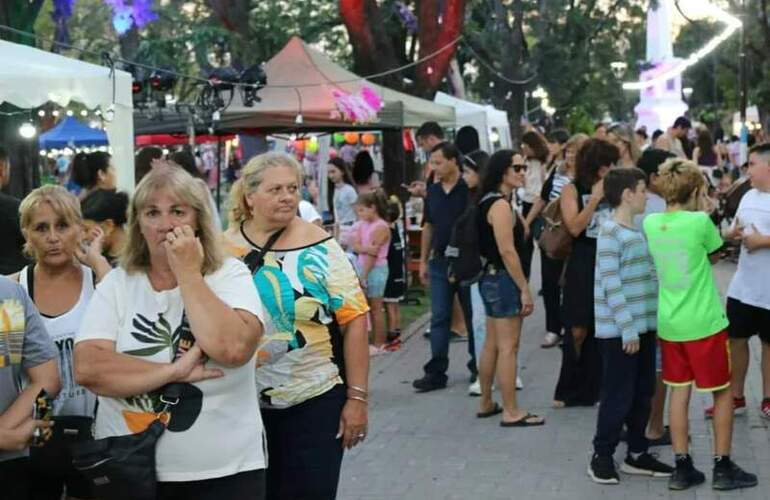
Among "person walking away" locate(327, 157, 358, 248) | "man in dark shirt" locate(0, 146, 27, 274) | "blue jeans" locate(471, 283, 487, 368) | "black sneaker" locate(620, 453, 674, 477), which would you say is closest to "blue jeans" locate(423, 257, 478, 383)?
"blue jeans" locate(471, 283, 487, 368)

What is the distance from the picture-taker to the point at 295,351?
4.53 metres

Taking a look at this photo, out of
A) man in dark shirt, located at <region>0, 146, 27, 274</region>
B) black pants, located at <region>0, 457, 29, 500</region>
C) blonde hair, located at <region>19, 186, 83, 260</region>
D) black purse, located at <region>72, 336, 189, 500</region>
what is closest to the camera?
black purse, located at <region>72, 336, 189, 500</region>

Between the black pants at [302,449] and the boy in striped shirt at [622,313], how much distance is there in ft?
8.17

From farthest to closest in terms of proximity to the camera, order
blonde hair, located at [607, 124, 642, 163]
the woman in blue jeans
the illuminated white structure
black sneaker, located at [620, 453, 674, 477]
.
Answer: the illuminated white structure, blonde hair, located at [607, 124, 642, 163], the woman in blue jeans, black sneaker, located at [620, 453, 674, 477]

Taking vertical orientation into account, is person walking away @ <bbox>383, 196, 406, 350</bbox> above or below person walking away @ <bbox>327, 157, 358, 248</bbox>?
below

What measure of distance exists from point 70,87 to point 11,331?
5177mm

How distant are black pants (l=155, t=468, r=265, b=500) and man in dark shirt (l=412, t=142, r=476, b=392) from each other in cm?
585

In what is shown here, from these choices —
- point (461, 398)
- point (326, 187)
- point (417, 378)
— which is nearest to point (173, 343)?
point (461, 398)

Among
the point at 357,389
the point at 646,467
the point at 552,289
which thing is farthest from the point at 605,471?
the point at 552,289

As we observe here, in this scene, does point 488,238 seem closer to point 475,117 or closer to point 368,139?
point 475,117

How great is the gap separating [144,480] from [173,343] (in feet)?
1.28

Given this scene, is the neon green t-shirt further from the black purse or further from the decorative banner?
the decorative banner

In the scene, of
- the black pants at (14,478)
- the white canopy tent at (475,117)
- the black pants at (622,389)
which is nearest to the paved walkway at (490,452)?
the black pants at (622,389)

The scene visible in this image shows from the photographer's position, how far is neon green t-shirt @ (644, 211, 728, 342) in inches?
258
